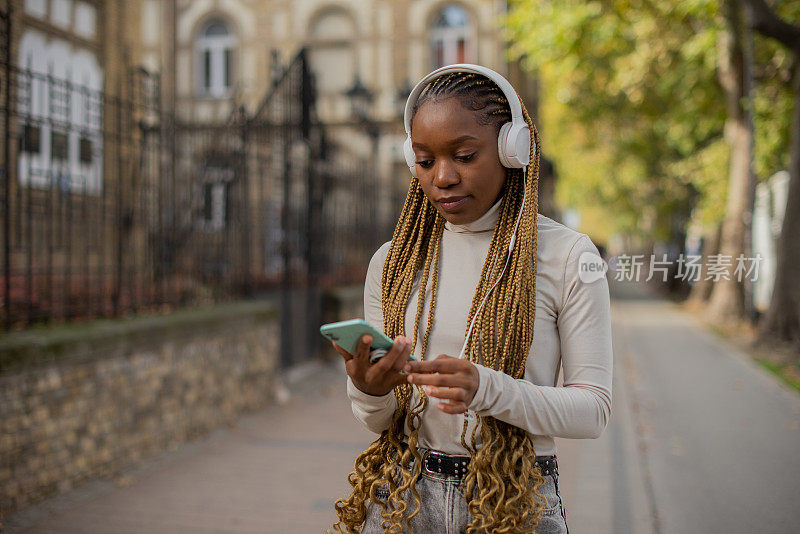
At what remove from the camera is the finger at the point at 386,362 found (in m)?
1.57

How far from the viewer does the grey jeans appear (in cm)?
183

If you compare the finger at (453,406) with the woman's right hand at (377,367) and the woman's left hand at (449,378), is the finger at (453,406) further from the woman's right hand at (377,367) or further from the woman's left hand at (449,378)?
the woman's right hand at (377,367)

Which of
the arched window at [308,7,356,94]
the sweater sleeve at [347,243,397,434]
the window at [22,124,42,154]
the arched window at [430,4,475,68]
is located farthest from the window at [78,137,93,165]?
the arched window at [308,7,356,94]

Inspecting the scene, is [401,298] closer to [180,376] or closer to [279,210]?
[180,376]

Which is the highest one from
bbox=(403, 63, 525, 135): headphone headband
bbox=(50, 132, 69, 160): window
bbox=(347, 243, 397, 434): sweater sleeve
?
bbox=(50, 132, 69, 160): window

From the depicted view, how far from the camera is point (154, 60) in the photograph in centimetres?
2141

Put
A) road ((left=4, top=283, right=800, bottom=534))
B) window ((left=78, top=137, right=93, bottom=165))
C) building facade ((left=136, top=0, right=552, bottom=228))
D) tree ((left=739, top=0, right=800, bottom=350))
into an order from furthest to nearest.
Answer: building facade ((left=136, top=0, right=552, bottom=228)) < tree ((left=739, top=0, right=800, bottom=350)) < window ((left=78, top=137, right=93, bottom=165)) < road ((left=4, top=283, right=800, bottom=534))

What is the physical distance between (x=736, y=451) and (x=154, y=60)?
19132 millimetres

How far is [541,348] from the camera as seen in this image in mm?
1809

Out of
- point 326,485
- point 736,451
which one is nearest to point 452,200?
point 326,485

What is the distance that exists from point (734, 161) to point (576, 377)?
1662cm

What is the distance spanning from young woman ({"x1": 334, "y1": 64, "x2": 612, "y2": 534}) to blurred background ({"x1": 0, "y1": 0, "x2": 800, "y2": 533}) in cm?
95

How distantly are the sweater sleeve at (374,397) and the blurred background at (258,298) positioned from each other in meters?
0.99

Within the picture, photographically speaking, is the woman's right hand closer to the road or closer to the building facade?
the road
